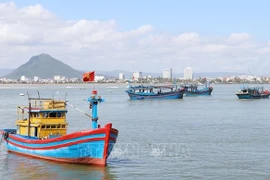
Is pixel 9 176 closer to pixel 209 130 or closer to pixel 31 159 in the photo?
pixel 31 159

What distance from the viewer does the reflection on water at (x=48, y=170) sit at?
2727cm

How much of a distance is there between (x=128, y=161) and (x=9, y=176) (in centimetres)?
698

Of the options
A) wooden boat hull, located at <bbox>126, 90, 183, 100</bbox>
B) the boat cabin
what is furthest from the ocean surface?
wooden boat hull, located at <bbox>126, 90, 183, 100</bbox>

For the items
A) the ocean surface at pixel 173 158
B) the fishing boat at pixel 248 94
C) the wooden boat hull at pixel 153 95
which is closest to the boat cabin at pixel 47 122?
the ocean surface at pixel 173 158

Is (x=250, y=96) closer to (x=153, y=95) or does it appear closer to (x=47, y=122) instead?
(x=153, y=95)

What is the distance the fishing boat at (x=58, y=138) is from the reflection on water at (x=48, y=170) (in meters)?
0.41

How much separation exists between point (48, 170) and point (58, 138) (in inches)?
72.5

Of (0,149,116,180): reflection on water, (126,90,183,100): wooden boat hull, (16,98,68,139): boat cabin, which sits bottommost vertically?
(0,149,116,180): reflection on water

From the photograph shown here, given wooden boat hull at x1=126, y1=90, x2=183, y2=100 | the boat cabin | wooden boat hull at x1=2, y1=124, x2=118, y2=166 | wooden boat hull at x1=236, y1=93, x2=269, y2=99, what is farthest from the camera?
wooden boat hull at x1=126, y1=90, x2=183, y2=100

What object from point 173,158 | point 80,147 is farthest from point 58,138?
point 173,158

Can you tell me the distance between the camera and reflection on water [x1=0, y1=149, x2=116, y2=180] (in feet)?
89.5

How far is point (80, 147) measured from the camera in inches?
1110

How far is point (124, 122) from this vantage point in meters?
57.3

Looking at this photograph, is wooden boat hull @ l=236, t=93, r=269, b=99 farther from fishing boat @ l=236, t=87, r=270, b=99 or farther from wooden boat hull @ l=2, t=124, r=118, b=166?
wooden boat hull @ l=2, t=124, r=118, b=166
